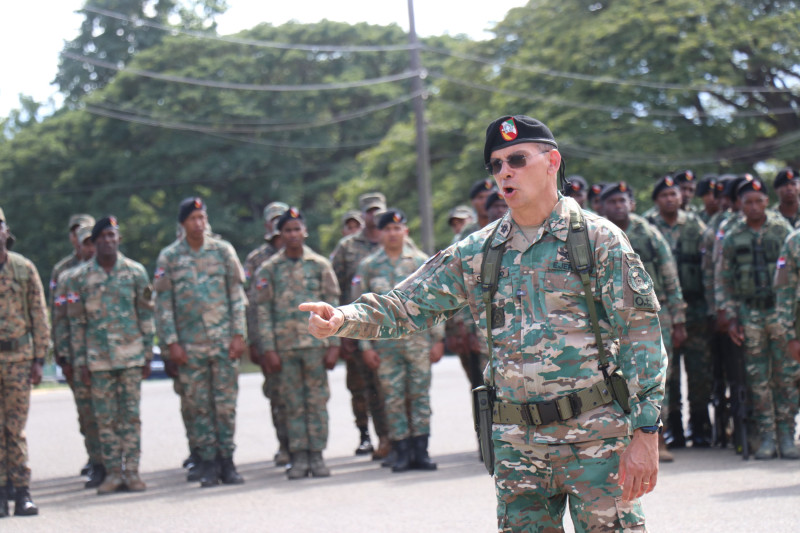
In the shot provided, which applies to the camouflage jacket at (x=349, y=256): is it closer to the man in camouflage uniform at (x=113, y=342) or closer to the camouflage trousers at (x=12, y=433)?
the man in camouflage uniform at (x=113, y=342)

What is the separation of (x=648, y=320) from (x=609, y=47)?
82.7 ft

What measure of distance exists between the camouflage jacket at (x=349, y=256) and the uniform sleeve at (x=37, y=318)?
3870 mm

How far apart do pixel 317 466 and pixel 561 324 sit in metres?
6.28

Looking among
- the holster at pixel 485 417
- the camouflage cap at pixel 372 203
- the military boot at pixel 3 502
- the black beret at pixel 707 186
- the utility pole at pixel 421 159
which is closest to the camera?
the holster at pixel 485 417

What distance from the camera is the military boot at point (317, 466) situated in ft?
33.7

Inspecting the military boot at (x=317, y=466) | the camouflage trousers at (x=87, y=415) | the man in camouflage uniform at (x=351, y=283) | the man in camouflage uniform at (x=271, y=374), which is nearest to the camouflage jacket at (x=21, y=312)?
the camouflage trousers at (x=87, y=415)

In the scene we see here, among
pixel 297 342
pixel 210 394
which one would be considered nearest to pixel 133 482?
pixel 210 394

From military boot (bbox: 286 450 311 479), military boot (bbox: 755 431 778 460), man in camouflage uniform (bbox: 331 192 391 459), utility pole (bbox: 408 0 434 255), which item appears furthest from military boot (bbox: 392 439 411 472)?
utility pole (bbox: 408 0 434 255)

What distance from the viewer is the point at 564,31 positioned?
31.0 metres

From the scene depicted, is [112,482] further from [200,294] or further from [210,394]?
[200,294]

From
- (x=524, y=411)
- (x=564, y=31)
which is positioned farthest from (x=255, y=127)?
(x=524, y=411)

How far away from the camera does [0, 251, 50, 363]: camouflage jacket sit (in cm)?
893

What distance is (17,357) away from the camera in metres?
8.91

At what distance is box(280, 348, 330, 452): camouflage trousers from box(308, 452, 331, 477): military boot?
0.22ft
